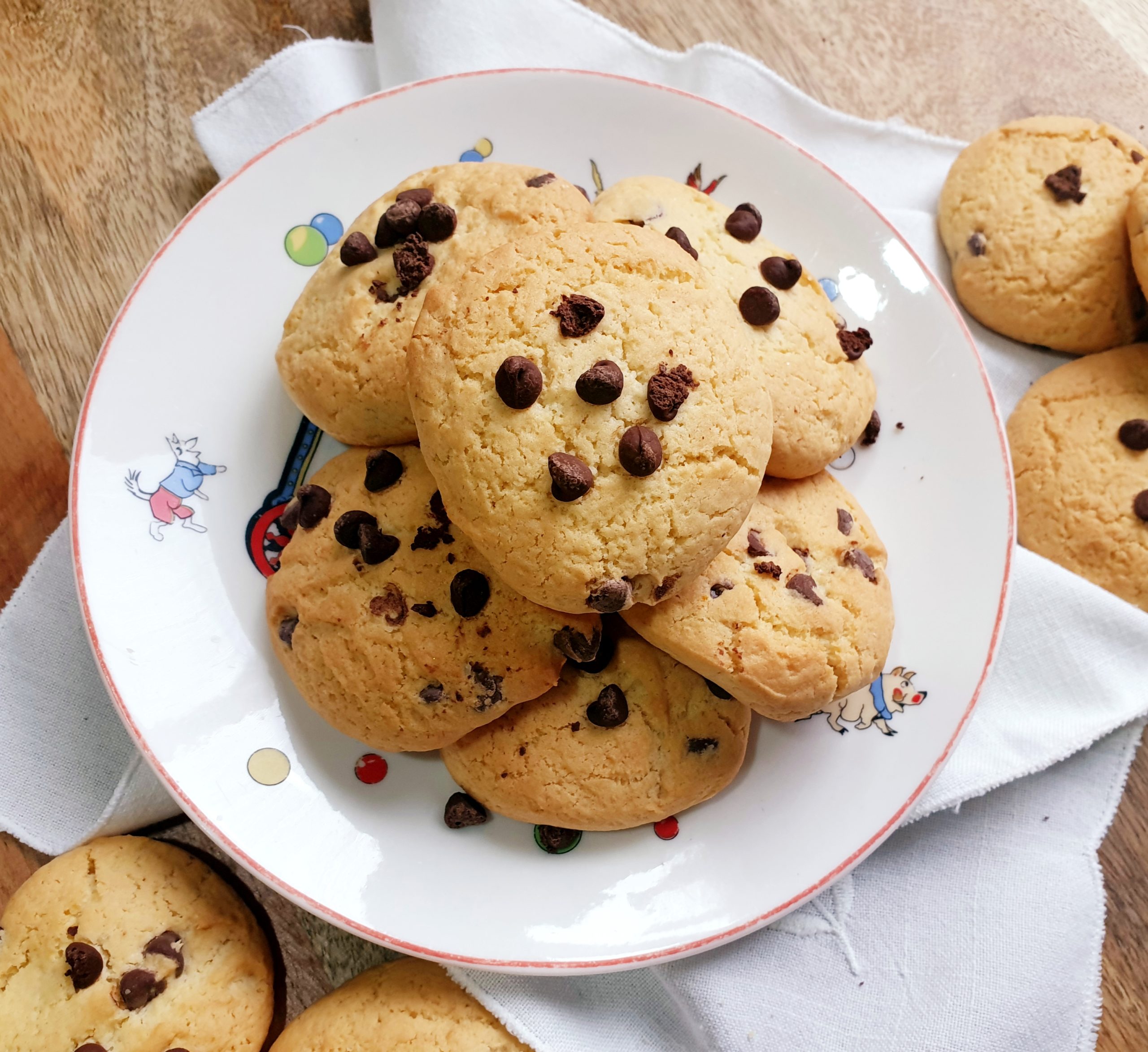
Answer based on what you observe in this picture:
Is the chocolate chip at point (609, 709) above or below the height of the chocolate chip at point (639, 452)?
below

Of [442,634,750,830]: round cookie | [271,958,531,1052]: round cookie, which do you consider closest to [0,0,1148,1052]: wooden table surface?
[271,958,531,1052]: round cookie

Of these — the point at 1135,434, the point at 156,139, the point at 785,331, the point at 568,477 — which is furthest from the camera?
the point at 156,139

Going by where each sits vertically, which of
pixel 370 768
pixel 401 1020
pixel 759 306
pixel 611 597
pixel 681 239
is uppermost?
pixel 681 239

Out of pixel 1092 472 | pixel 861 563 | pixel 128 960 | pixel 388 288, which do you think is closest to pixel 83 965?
pixel 128 960

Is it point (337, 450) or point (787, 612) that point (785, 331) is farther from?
point (337, 450)

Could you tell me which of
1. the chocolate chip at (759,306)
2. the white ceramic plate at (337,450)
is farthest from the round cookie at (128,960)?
the chocolate chip at (759,306)

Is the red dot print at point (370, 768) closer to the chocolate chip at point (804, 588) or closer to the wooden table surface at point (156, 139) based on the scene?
the wooden table surface at point (156, 139)

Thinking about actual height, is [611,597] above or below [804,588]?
above
